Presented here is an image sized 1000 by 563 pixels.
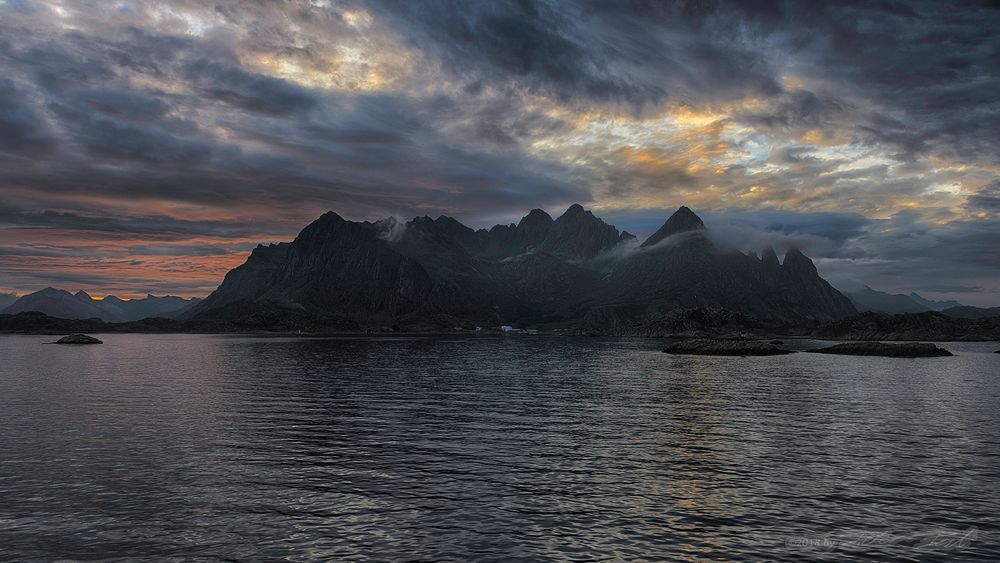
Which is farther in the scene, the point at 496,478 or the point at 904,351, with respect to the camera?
the point at 904,351

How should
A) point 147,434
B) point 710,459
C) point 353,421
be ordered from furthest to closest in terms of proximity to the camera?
point 353,421, point 147,434, point 710,459

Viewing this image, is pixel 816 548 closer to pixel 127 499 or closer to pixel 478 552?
pixel 478 552

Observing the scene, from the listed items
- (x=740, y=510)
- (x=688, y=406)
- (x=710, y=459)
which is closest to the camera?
(x=740, y=510)

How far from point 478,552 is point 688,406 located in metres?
47.7

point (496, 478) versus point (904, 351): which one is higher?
point (496, 478)

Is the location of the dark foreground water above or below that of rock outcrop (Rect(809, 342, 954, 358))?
above

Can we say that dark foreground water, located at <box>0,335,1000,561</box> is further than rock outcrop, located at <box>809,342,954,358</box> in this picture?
No

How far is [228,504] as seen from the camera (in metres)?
27.2

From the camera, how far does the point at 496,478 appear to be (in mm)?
31859

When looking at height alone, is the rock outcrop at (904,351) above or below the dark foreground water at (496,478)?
below

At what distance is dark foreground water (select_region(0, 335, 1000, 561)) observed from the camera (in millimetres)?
22234

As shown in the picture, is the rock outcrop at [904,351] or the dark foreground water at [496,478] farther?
the rock outcrop at [904,351]

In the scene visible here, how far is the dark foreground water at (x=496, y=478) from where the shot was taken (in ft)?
72.9

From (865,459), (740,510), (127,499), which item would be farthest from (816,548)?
(127,499)
